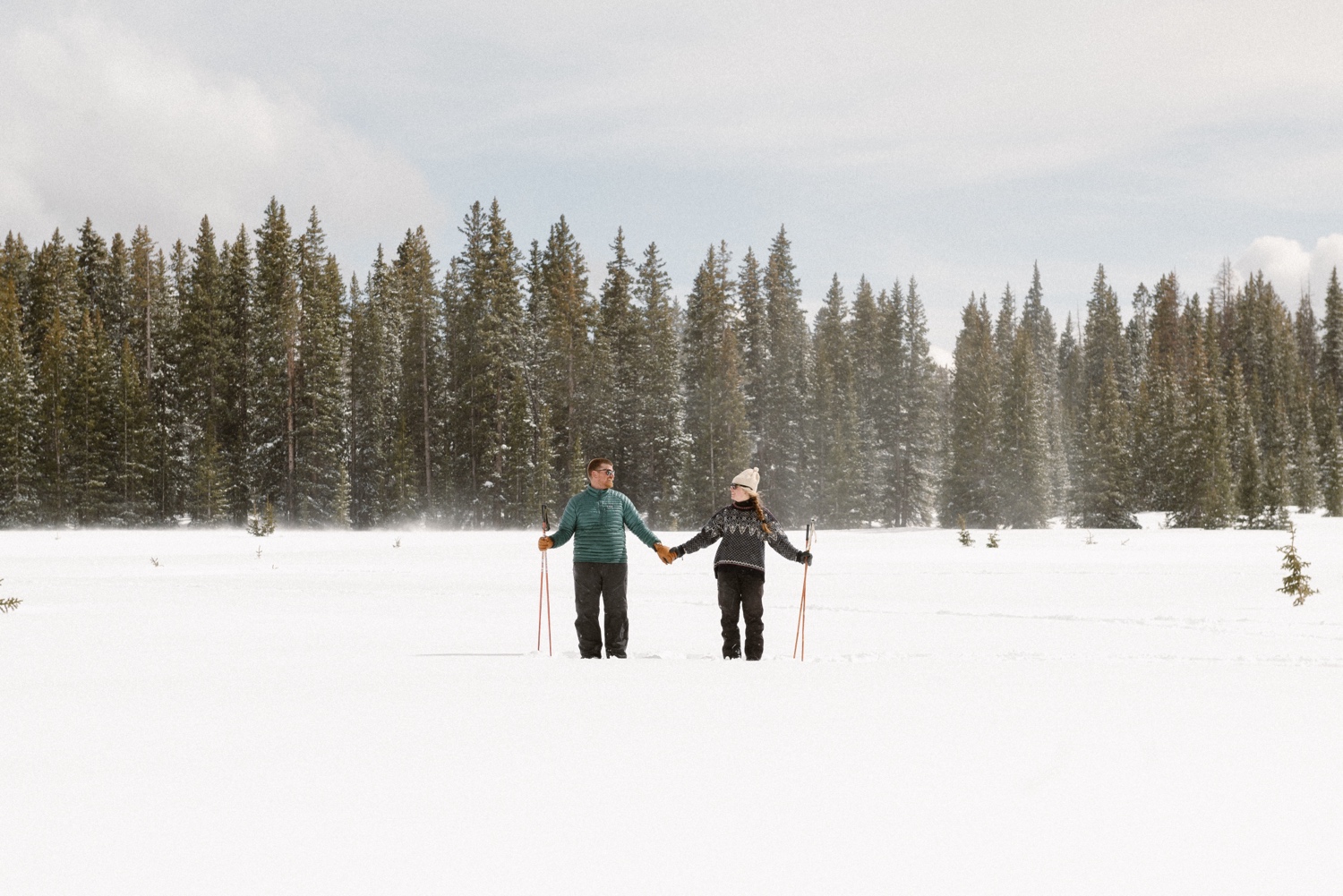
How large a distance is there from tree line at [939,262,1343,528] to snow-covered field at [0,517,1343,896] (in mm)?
47257

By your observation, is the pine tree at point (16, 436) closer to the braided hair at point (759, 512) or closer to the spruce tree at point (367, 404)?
the spruce tree at point (367, 404)

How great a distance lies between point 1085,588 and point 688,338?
1829 inches

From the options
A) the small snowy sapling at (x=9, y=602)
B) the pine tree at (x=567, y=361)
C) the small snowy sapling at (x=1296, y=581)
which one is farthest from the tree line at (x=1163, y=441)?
the small snowy sapling at (x=9, y=602)

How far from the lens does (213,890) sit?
3.69 m

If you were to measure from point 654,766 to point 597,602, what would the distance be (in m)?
4.30

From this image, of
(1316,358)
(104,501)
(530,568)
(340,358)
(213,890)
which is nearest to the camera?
(213,890)

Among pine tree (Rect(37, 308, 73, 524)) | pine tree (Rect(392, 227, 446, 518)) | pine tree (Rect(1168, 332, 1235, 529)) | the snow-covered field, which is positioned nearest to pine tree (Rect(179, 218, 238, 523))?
pine tree (Rect(37, 308, 73, 524))

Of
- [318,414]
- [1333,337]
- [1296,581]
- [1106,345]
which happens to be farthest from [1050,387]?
[1296,581]

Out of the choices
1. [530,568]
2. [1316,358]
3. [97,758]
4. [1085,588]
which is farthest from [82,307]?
[1316,358]

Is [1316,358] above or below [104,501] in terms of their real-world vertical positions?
above

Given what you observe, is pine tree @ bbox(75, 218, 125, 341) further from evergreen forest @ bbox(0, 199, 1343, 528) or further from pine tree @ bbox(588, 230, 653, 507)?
pine tree @ bbox(588, 230, 653, 507)

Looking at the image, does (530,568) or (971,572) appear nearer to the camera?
(971,572)

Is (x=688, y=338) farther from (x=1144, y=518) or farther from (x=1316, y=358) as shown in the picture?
(x=1316, y=358)

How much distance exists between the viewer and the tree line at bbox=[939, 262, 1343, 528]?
56469 mm
